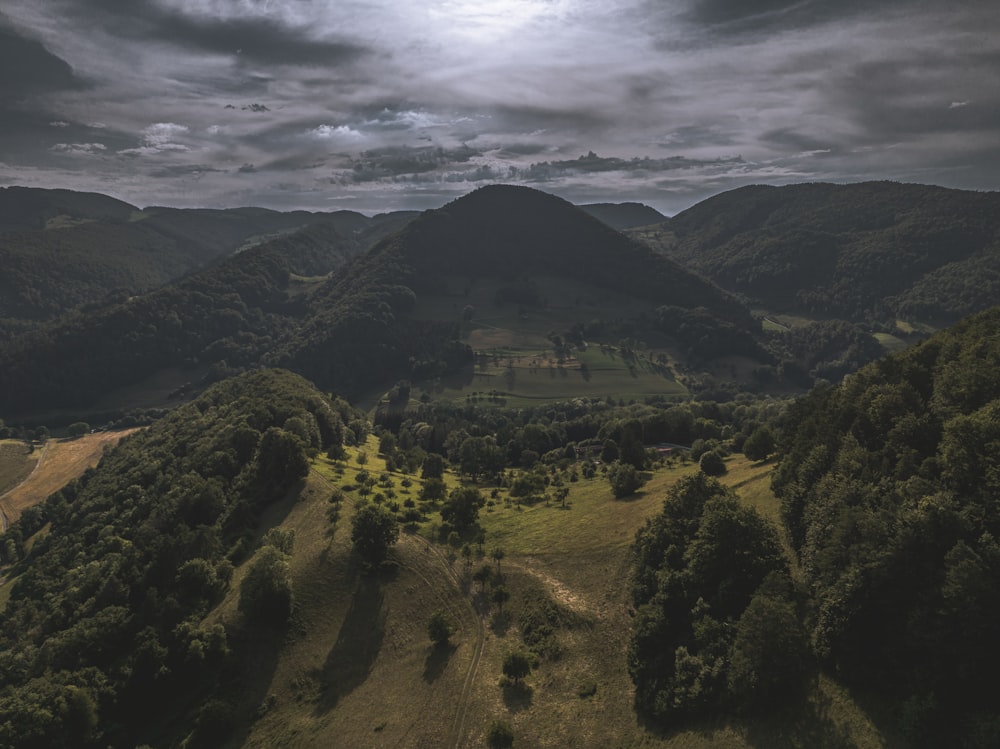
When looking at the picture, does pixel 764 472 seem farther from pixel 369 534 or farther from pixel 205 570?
pixel 205 570

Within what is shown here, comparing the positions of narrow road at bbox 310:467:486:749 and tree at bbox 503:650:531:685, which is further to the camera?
tree at bbox 503:650:531:685

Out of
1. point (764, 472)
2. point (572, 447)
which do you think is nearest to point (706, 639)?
point (764, 472)

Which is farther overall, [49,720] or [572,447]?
[572,447]

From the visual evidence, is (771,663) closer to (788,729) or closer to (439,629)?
(788,729)

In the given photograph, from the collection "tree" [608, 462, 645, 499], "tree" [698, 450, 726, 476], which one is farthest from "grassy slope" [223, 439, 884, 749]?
"tree" [698, 450, 726, 476]

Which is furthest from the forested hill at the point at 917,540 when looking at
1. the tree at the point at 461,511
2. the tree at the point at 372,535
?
the tree at the point at 372,535

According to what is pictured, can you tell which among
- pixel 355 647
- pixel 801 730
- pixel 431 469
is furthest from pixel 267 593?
pixel 801 730

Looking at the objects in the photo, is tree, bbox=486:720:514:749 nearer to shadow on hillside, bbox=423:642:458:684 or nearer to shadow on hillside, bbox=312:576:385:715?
shadow on hillside, bbox=423:642:458:684
